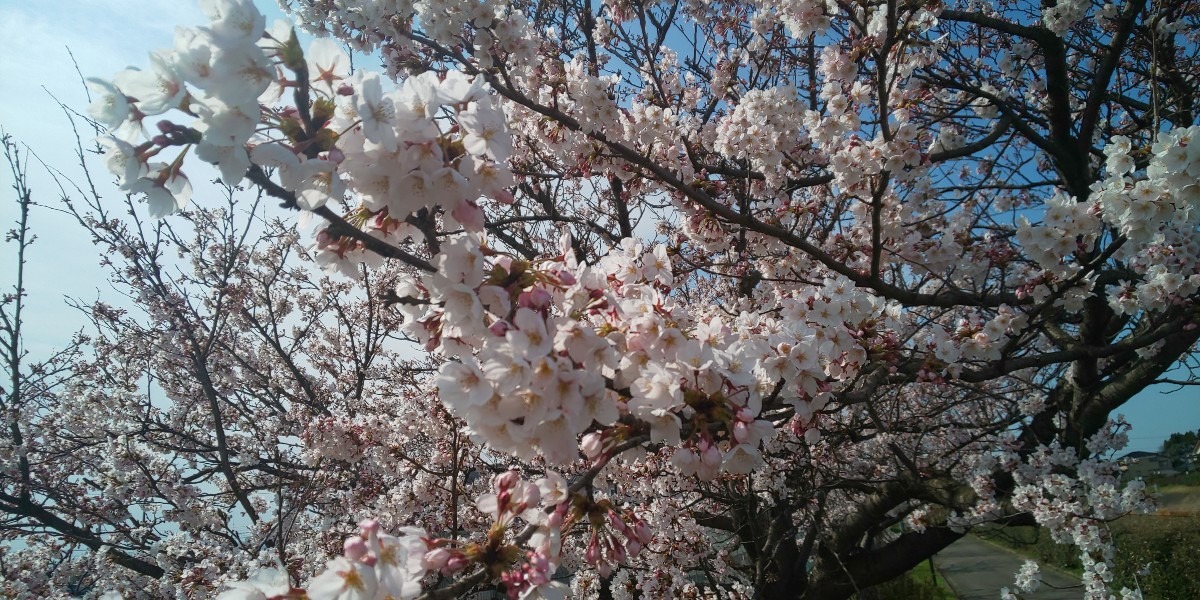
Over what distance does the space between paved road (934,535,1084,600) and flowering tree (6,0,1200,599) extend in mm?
11385

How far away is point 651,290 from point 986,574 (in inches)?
985

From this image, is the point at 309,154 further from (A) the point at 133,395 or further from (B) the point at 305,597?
(A) the point at 133,395

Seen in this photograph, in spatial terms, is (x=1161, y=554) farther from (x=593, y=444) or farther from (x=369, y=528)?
(x=369, y=528)

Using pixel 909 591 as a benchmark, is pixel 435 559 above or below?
below

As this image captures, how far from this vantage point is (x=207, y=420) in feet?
22.3

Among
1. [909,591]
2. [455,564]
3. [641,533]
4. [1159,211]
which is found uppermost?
[1159,211]

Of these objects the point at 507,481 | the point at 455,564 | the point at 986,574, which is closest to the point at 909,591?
the point at 986,574

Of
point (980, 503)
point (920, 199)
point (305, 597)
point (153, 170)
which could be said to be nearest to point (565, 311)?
point (305, 597)

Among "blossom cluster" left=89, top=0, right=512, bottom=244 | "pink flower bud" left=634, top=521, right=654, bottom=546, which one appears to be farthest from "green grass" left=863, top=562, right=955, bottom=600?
"blossom cluster" left=89, top=0, right=512, bottom=244

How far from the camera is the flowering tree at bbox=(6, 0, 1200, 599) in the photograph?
1.12 metres

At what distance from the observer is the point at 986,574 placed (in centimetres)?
1978

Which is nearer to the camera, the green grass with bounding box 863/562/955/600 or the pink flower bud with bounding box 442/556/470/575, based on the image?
the pink flower bud with bounding box 442/556/470/575

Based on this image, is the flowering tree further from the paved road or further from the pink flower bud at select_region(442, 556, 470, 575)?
the paved road

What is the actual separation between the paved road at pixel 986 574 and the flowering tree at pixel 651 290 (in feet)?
37.4
